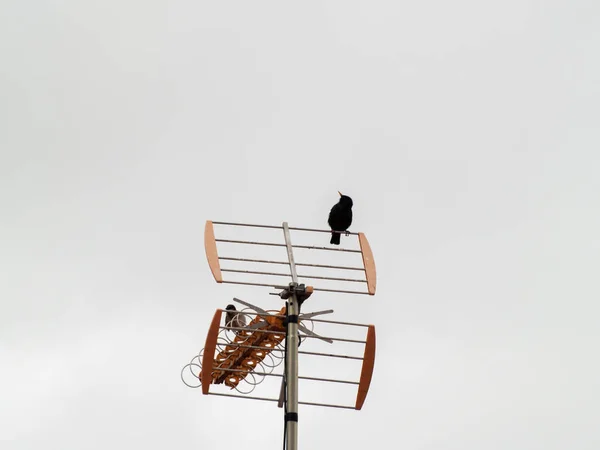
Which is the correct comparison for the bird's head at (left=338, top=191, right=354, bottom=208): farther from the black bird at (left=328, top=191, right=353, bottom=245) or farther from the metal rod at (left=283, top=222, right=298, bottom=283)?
the metal rod at (left=283, top=222, right=298, bottom=283)

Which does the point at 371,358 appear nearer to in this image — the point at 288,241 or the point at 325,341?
the point at 325,341

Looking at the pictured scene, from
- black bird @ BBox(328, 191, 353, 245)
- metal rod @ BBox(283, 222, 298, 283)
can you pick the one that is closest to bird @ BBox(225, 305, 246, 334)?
metal rod @ BBox(283, 222, 298, 283)

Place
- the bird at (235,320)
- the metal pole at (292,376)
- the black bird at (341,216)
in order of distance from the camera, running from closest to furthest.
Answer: the metal pole at (292,376) → the bird at (235,320) → the black bird at (341,216)

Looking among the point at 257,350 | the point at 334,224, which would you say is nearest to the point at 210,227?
the point at 257,350

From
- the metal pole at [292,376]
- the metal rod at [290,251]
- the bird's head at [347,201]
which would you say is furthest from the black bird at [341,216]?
the metal pole at [292,376]

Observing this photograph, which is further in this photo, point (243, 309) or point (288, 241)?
point (288, 241)

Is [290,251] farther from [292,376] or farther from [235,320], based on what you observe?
[292,376]

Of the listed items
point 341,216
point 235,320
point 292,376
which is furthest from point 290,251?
point 341,216

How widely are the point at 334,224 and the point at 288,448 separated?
7.05m

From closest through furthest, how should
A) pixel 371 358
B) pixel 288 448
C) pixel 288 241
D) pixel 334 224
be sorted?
1. pixel 288 448
2. pixel 371 358
3. pixel 288 241
4. pixel 334 224

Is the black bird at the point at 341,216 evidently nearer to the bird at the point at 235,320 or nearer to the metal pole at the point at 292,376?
the bird at the point at 235,320

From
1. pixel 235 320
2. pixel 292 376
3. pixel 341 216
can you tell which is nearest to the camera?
pixel 292 376

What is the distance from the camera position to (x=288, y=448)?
8.45m

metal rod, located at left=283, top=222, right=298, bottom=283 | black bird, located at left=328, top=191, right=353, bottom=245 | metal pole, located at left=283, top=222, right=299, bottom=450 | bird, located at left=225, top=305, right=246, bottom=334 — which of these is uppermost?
black bird, located at left=328, top=191, right=353, bottom=245
